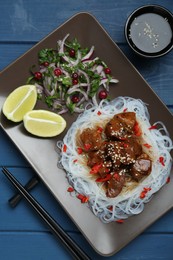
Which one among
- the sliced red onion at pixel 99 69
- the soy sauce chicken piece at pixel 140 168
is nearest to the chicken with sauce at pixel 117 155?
the soy sauce chicken piece at pixel 140 168

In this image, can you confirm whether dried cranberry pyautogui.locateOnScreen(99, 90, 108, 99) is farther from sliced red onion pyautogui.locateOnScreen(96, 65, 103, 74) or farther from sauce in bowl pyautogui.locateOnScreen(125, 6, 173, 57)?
sauce in bowl pyautogui.locateOnScreen(125, 6, 173, 57)

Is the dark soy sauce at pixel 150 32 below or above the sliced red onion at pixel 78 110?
above

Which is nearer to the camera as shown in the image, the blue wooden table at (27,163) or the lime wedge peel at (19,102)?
the lime wedge peel at (19,102)

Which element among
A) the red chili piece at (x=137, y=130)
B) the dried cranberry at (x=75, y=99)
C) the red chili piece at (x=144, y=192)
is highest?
the dried cranberry at (x=75, y=99)

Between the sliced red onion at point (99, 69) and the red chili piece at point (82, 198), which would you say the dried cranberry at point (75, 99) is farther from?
the red chili piece at point (82, 198)

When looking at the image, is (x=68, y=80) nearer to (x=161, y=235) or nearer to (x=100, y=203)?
(x=100, y=203)

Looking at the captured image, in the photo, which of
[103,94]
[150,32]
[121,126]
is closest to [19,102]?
[103,94]
